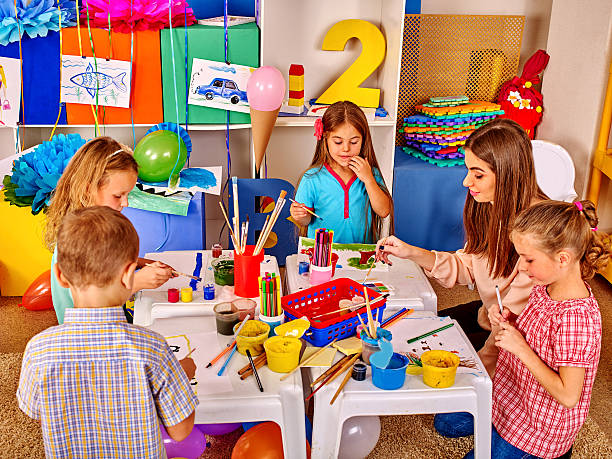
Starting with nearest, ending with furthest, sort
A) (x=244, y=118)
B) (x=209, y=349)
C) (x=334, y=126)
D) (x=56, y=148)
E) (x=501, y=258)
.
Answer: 1. (x=209, y=349)
2. (x=501, y=258)
3. (x=334, y=126)
4. (x=56, y=148)
5. (x=244, y=118)

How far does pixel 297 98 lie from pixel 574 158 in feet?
4.47

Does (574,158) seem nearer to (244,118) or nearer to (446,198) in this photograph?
(446,198)

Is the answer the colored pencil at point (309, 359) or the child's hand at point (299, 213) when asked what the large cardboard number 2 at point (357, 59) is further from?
the colored pencil at point (309, 359)

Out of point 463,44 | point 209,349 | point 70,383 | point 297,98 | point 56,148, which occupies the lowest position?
point 209,349

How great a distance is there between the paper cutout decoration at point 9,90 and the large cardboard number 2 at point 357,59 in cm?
133

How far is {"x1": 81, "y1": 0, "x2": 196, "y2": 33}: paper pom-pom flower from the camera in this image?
8.66ft

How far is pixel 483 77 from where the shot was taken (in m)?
3.35

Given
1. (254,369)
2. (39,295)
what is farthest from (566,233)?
(39,295)

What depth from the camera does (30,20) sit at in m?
2.56

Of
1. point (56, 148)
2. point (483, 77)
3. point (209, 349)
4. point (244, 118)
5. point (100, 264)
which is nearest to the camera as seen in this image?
point (100, 264)

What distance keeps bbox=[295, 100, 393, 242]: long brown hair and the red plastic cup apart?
72 cm

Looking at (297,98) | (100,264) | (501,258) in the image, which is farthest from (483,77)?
(100,264)

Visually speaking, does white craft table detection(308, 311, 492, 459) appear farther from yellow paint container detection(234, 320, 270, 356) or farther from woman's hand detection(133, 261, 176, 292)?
woman's hand detection(133, 261, 176, 292)

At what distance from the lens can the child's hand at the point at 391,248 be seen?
6.27ft
